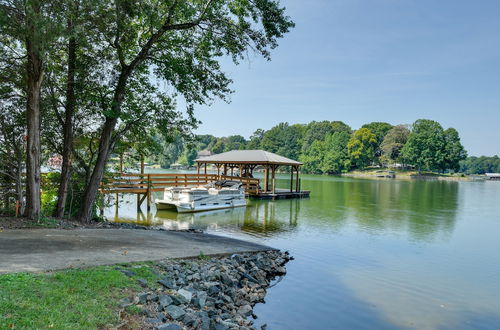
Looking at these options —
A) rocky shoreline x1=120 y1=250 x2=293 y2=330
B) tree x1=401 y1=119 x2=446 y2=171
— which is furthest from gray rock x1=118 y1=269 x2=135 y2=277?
tree x1=401 y1=119 x2=446 y2=171

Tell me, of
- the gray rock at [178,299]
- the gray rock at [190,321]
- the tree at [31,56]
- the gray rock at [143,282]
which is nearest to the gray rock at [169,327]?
the gray rock at [190,321]

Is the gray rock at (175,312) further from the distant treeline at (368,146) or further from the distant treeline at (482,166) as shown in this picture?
the distant treeline at (482,166)

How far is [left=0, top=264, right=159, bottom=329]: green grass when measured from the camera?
3.60 metres

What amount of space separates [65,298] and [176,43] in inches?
346

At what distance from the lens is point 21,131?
10195mm

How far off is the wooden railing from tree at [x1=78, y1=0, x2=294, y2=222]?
12.9ft

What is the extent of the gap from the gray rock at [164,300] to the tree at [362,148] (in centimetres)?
8536

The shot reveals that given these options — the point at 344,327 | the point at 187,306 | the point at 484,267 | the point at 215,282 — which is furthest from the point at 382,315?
the point at 484,267

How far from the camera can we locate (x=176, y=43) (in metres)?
11.1

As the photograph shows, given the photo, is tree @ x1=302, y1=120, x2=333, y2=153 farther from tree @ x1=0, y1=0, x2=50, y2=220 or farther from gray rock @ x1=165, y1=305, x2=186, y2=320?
gray rock @ x1=165, y1=305, x2=186, y2=320

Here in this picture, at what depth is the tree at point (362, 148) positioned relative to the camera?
8672cm

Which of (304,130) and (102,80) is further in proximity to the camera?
(304,130)

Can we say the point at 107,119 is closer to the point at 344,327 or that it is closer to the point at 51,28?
the point at 51,28

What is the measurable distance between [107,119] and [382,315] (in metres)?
9.07
